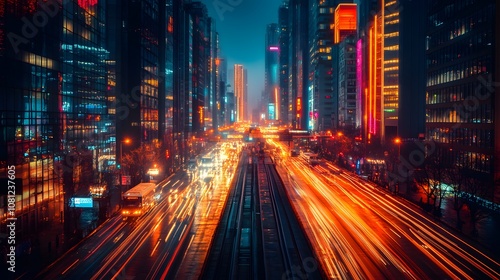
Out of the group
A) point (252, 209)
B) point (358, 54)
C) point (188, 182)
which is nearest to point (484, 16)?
point (252, 209)

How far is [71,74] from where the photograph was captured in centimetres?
4019

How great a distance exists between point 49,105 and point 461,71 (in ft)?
137

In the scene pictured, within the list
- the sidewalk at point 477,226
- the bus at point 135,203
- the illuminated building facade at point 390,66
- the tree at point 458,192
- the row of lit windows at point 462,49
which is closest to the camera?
the sidewalk at point 477,226

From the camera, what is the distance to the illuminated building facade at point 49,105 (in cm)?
2950

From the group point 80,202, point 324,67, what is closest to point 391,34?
point 324,67

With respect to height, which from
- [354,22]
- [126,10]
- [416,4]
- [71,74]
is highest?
[354,22]

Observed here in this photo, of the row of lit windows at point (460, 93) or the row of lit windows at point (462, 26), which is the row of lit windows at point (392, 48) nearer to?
the row of lit windows at point (462, 26)

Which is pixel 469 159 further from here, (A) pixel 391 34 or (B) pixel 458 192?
(A) pixel 391 34

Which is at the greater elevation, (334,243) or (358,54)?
(358,54)

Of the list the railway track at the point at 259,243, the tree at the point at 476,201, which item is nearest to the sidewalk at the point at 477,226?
the tree at the point at 476,201

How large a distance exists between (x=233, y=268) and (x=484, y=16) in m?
36.8

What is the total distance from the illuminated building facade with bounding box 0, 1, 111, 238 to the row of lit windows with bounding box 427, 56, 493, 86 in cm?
3827

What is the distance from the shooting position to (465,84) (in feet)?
161

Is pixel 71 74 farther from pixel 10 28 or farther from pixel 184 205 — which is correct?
pixel 184 205
